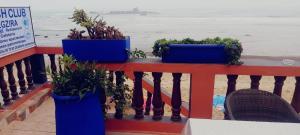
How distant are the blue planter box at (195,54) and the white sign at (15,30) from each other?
199 cm

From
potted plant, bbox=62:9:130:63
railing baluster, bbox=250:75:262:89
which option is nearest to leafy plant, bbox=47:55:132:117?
potted plant, bbox=62:9:130:63

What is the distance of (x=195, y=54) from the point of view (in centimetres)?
263

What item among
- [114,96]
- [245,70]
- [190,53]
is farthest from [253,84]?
[114,96]

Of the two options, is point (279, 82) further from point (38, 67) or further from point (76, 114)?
point (38, 67)

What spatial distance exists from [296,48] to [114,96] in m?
23.3

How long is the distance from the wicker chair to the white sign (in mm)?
2660

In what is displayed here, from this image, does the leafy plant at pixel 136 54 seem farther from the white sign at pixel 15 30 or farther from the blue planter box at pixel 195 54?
the white sign at pixel 15 30

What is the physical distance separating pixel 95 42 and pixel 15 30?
158 centimetres

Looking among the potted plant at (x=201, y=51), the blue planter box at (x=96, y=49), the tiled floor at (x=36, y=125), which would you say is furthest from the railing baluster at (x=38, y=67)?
the potted plant at (x=201, y=51)

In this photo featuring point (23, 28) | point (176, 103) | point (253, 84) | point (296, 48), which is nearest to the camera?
point (253, 84)

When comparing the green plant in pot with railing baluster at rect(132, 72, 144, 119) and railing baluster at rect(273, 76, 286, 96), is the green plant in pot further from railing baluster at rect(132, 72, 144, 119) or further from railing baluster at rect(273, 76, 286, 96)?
railing baluster at rect(273, 76, 286, 96)

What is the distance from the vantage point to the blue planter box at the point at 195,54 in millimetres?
2568

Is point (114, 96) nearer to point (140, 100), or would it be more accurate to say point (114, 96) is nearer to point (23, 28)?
point (140, 100)

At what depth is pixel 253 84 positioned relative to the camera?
278 centimetres
